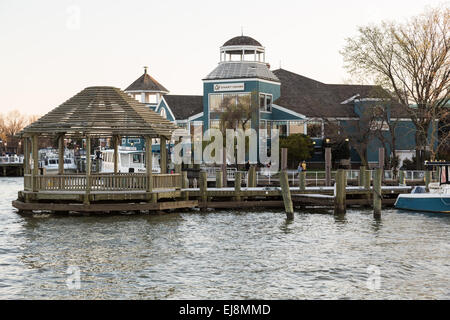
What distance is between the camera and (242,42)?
6788cm

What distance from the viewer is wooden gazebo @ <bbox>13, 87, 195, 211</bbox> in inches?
1373

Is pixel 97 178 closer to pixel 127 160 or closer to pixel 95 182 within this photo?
pixel 95 182

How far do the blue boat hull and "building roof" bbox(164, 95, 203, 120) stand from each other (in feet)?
115

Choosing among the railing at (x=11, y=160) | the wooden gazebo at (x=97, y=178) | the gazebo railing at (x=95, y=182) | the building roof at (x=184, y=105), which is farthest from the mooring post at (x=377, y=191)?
the railing at (x=11, y=160)

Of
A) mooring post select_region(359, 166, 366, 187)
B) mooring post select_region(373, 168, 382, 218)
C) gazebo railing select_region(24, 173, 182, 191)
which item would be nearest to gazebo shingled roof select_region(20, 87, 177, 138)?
gazebo railing select_region(24, 173, 182, 191)

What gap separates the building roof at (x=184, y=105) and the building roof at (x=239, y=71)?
5955 mm

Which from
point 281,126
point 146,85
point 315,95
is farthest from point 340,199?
point 146,85

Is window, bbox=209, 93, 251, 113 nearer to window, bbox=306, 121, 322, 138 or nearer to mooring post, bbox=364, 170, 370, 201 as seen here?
window, bbox=306, 121, 322, 138

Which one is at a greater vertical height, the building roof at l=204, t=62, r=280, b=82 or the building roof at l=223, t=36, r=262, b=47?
the building roof at l=223, t=36, r=262, b=47

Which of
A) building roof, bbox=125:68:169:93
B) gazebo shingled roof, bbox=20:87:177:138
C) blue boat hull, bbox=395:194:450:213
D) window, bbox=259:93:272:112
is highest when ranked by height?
building roof, bbox=125:68:169:93

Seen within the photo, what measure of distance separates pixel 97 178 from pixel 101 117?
3.17 m

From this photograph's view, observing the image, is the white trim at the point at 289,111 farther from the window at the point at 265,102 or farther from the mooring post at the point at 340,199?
the mooring post at the point at 340,199

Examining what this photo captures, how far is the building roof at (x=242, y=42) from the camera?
67.8 meters
